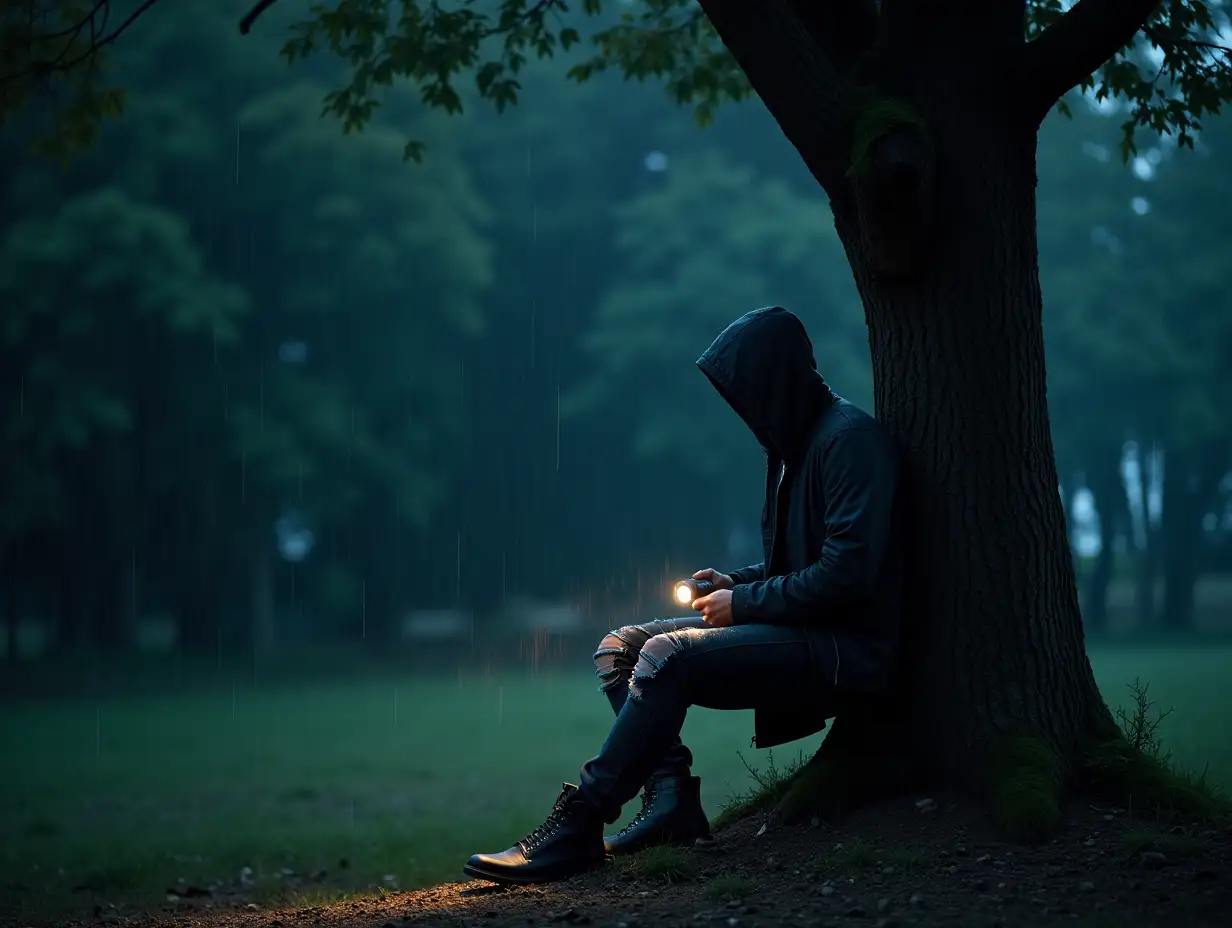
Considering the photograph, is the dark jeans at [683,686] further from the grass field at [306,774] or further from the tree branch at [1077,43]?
the grass field at [306,774]

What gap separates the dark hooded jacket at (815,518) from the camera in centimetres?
520

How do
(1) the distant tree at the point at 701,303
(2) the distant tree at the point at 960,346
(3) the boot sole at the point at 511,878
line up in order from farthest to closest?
(1) the distant tree at the point at 701,303
(2) the distant tree at the point at 960,346
(3) the boot sole at the point at 511,878

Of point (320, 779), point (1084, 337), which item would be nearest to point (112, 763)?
point (320, 779)

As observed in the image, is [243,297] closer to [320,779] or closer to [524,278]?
[524,278]

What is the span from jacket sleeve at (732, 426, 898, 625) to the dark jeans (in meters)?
0.09

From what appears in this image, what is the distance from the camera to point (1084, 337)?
38.2 m

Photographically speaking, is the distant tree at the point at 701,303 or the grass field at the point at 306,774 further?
the distant tree at the point at 701,303

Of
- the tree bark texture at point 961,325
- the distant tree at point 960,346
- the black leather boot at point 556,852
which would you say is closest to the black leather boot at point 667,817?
the black leather boot at point 556,852

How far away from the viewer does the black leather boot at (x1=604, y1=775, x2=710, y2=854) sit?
5.57 metres

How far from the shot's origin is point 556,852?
5.28 meters

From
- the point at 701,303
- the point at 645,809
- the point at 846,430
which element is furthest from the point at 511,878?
the point at 701,303

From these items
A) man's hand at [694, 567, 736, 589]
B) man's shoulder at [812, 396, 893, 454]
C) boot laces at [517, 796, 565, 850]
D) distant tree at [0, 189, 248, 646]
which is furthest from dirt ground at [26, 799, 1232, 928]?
distant tree at [0, 189, 248, 646]

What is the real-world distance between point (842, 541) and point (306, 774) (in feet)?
33.6

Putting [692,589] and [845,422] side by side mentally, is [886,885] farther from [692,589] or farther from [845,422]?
[845,422]
